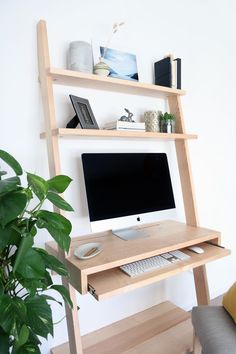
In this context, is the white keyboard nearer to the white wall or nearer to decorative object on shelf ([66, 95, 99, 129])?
the white wall

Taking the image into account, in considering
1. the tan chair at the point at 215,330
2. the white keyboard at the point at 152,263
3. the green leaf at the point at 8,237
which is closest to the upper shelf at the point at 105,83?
Answer: the green leaf at the point at 8,237

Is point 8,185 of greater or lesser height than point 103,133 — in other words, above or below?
below

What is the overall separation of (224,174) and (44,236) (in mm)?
1674

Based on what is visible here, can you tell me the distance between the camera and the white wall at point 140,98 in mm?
1396

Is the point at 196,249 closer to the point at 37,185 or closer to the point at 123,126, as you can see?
the point at 123,126

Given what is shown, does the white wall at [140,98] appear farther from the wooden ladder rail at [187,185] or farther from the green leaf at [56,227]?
the green leaf at [56,227]

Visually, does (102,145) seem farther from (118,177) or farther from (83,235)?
(83,235)

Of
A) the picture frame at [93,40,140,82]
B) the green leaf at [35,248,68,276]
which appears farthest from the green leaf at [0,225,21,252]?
the picture frame at [93,40,140,82]

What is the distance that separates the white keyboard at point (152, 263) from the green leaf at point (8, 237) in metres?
0.59

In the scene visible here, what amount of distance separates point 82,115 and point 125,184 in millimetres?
463

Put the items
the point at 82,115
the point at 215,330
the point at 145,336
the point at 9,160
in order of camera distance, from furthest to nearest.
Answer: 1. the point at 145,336
2. the point at 82,115
3. the point at 215,330
4. the point at 9,160

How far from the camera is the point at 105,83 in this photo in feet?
4.91

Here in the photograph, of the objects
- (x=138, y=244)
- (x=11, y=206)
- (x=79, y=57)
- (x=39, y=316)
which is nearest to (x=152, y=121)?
(x=79, y=57)

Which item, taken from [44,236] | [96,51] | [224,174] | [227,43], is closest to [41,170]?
[44,236]
